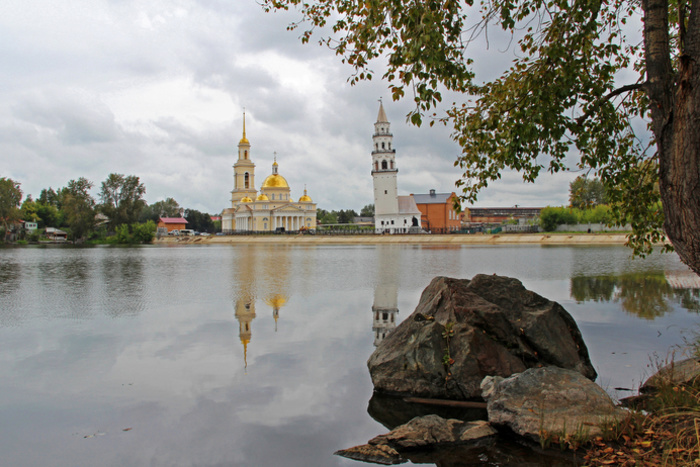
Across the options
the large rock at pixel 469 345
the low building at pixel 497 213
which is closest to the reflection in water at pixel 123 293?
the large rock at pixel 469 345

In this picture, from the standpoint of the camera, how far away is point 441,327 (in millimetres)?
8391

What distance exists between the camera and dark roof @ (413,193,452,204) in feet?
357

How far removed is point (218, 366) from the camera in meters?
9.55

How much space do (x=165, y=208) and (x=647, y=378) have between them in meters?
162

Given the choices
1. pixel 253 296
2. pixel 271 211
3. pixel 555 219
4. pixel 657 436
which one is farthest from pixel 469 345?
pixel 271 211

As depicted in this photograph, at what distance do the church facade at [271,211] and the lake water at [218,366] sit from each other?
3713 inches

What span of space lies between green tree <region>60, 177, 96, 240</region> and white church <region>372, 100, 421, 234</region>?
52.7 meters

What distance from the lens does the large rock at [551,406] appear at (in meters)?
6.04

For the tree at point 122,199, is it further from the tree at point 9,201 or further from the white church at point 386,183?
the white church at point 386,183

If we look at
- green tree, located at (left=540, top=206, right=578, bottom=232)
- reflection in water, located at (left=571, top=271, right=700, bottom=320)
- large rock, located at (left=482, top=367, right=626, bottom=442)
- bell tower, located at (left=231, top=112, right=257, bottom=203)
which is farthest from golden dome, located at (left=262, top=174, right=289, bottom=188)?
large rock, located at (left=482, top=367, right=626, bottom=442)

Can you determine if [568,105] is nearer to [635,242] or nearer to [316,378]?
[635,242]

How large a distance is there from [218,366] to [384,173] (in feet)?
301

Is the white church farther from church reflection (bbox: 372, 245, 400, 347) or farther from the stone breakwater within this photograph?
church reflection (bbox: 372, 245, 400, 347)

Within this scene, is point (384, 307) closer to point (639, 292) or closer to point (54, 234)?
point (639, 292)
